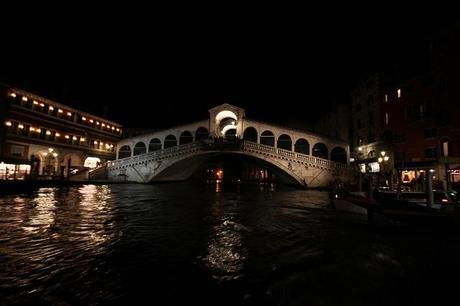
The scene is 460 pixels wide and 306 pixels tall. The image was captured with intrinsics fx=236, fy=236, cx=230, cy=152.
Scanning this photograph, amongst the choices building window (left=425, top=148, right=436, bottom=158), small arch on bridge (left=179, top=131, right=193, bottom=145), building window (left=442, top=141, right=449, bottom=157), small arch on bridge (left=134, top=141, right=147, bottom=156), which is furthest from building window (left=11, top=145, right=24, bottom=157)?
building window (left=442, top=141, right=449, bottom=157)

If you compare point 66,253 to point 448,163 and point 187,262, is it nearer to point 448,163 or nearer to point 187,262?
point 187,262

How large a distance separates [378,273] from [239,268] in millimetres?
2496

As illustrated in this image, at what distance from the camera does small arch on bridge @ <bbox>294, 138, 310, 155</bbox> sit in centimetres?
2820

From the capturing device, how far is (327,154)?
88.4ft

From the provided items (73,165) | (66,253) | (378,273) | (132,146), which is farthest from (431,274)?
(73,165)

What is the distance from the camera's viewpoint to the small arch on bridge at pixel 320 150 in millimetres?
27291

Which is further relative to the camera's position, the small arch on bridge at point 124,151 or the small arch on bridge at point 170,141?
the small arch on bridge at point 124,151

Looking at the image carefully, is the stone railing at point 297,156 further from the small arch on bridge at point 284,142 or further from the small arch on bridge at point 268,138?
the small arch on bridge at point 284,142

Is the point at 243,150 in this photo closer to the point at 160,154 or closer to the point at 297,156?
the point at 297,156

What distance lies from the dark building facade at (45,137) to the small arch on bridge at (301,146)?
2422 centimetres

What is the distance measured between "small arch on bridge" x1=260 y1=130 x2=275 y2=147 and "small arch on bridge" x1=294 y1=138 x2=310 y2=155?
2.90 m

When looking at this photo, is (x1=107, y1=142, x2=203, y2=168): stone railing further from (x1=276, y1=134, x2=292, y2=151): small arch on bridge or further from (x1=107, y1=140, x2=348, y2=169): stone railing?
(x1=276, y1=134, x2=292, y2=151): small arch on bridge

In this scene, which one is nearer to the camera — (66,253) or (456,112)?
(66,253)

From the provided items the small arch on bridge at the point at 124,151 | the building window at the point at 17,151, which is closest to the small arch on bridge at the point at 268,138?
the small arch on bridge at the point at 124,151
